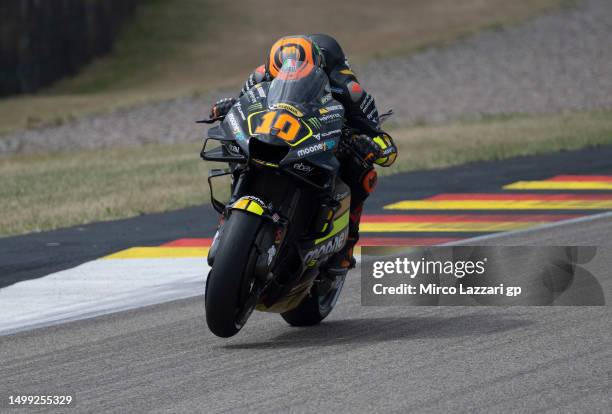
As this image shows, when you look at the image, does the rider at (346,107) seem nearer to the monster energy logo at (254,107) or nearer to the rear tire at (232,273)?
the monster energy logo at (254,107)

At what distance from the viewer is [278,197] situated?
684cm

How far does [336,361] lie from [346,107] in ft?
5.53

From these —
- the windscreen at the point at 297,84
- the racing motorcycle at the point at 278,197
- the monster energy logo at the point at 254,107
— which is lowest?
the racing motorcycle at the point at 278,197

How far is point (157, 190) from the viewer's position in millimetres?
15602

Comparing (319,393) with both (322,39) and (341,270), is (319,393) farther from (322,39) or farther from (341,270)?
(322,39)

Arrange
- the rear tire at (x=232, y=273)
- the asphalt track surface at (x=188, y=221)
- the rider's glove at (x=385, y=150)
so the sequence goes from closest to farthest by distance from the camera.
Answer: the rear tire at (x=232, y=273), the rider's glove at (x=385, y=150), the asphalt track surface at (x=188, y=221)

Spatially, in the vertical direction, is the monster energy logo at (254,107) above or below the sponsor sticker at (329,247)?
above

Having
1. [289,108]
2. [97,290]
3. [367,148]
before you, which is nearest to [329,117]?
[289,108]

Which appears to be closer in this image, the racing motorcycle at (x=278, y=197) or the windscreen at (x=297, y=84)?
the racing motorcycle at (x=278, y=197)

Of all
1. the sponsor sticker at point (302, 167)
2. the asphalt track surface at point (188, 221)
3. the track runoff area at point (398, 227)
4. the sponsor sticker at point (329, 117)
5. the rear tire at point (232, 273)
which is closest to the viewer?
the rear tire at point (232, 273)

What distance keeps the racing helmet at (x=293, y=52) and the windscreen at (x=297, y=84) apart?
45 millimetres

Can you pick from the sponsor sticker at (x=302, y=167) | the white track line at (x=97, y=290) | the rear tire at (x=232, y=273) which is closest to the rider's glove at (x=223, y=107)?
the sponsor sticker at (x=302, y=167)

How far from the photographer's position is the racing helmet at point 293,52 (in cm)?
723

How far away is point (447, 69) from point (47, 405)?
27440 millimetres
